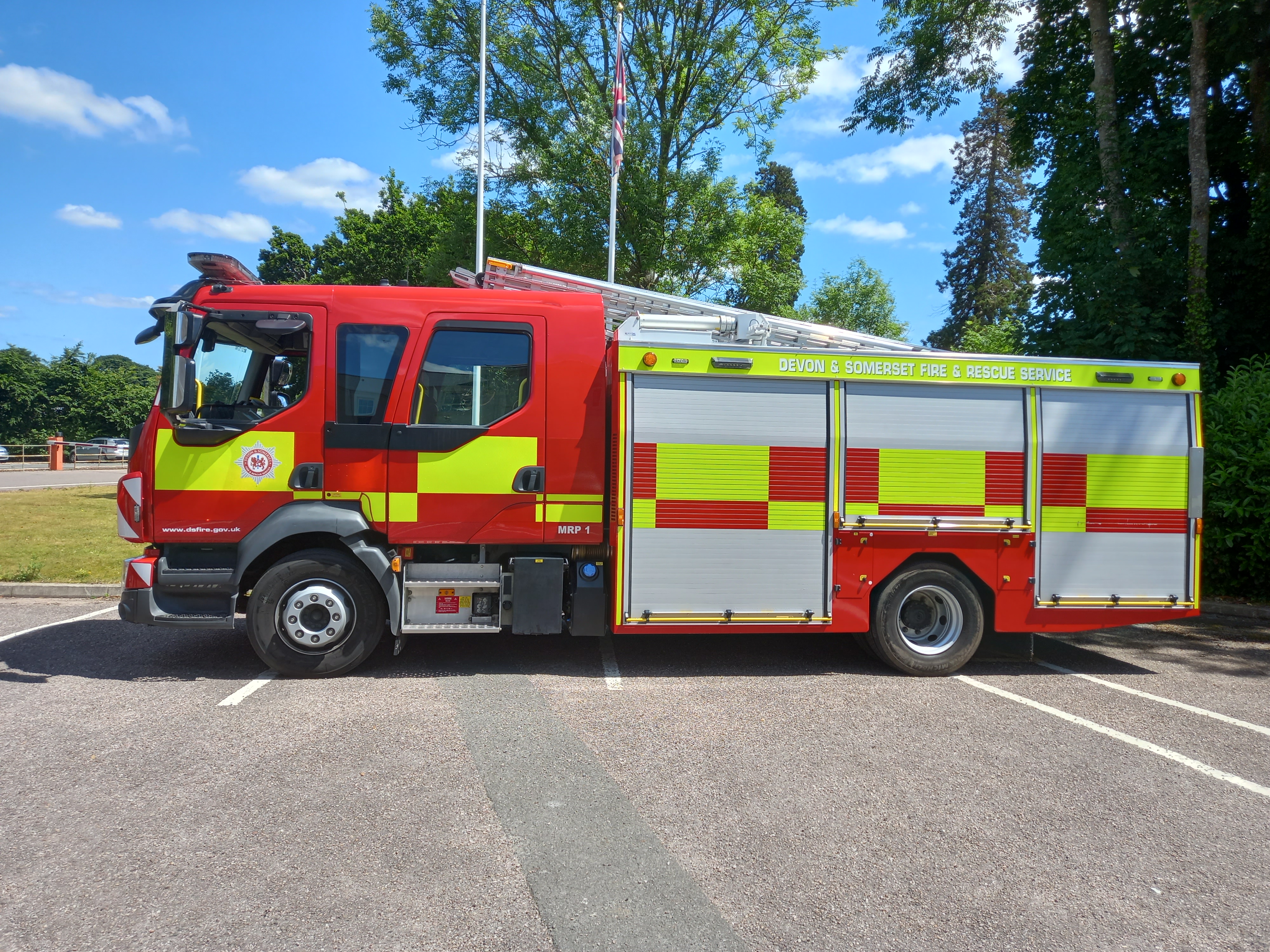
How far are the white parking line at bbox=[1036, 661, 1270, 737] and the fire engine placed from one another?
0.43m

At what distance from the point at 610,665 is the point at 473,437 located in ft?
6.96

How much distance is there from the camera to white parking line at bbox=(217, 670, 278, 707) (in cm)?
528

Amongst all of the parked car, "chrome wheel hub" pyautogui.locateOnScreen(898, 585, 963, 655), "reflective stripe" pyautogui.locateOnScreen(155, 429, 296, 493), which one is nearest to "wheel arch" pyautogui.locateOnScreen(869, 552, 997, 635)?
"chrome wheel hub" pyautogui.locateOnScreen(898, 585, 963, 655)

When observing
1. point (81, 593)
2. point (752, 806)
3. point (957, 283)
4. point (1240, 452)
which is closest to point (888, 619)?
point (752, 806)

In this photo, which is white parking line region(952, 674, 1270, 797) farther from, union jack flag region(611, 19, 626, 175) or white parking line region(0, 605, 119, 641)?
union jack flag region(611, 19, 626, 175)

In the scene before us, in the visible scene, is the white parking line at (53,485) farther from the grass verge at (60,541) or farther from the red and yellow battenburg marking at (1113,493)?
the red and yellow battenburg marking at (1113,493)

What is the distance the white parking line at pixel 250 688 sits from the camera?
5.28 meters

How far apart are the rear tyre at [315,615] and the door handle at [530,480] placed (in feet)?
4.14

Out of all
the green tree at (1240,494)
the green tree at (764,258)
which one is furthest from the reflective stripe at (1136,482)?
the green tree at (764,258)

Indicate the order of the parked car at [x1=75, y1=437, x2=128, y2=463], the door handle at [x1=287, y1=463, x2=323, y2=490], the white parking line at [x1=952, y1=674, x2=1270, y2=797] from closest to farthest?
the white parking line at [x1=952, y1=674, x2=1270, y2=797] → the door handle at [x1=287, y1=463, x2=323, y2=490] → the parked car at [x1=75, y1=437, x2=128, y2=463]

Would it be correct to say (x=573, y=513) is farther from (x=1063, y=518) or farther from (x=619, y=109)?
(x=619, y=109)

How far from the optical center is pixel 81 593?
8602 millimetres

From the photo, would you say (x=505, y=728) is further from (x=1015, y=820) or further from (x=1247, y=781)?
(x=1247, y=781)

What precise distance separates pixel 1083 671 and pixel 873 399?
291 cm
